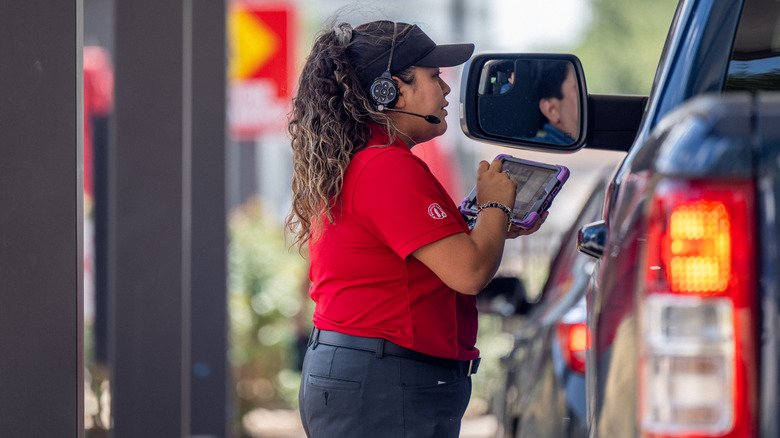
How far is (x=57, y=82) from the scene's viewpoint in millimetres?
2512

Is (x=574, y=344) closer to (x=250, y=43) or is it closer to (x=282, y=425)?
(x=282, y=425)

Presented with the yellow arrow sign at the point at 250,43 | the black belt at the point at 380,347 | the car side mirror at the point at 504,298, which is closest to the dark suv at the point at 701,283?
the black belt at the point at 380,347

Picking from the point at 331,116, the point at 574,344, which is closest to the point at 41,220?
the point at 331,116

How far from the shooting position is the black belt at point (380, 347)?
2.50 metres

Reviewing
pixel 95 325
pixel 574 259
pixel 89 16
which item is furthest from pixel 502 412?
pixel 89 16

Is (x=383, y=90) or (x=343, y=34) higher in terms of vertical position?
(x=343, y=34)

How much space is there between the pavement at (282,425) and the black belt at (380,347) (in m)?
5.92

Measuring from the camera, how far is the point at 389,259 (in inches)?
99.4

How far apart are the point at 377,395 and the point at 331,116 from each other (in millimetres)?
735

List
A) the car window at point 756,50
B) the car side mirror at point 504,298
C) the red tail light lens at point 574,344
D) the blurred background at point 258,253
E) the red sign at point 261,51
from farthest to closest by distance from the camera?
the red sign at point 261,51 < the blurred background at point 258,253 < the car side mirror at point 504,298 < the red tail light lens at point 574,344 < the car window at point 756,50

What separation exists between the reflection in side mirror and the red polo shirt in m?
0.31

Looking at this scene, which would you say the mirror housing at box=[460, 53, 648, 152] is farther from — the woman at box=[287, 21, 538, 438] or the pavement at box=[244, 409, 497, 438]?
the pavement at box=[244, 409, 497, 438]

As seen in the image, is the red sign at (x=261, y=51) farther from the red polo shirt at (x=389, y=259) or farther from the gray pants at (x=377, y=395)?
the gray pants at (x=377, y=395)

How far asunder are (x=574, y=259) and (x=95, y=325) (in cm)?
610
